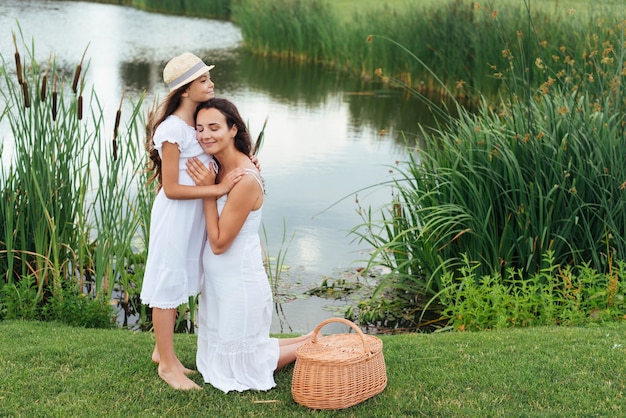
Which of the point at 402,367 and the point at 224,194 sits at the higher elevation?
the point at 224,194

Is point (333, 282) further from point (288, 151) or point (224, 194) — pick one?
point (288, 151)

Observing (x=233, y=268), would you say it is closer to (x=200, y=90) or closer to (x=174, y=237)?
(x=174, y=237)

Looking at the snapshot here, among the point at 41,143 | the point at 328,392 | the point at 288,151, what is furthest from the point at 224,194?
the point at 288,151

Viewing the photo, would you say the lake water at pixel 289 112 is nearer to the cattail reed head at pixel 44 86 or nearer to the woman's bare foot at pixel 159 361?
the cattail reed head at pixel 44 86

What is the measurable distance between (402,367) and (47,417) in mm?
1577

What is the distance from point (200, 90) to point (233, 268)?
2.52 ft

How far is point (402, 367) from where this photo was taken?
396 cm

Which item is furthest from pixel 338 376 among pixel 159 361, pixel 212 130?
pixel 212 130

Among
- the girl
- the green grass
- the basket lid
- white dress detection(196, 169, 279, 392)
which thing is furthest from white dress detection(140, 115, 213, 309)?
the basket lid

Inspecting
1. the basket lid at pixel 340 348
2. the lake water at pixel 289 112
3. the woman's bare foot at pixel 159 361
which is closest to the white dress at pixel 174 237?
the woman's bare foot at pixel 159 361

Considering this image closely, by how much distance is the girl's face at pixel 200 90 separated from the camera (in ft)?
11.9

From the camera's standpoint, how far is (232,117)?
361 centimetres

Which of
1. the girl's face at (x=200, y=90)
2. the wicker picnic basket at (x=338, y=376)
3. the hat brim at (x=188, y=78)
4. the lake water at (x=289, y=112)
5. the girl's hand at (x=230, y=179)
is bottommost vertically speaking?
the lake water at (x=289, y=112)

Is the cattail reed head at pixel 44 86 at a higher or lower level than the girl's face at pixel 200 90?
lower
